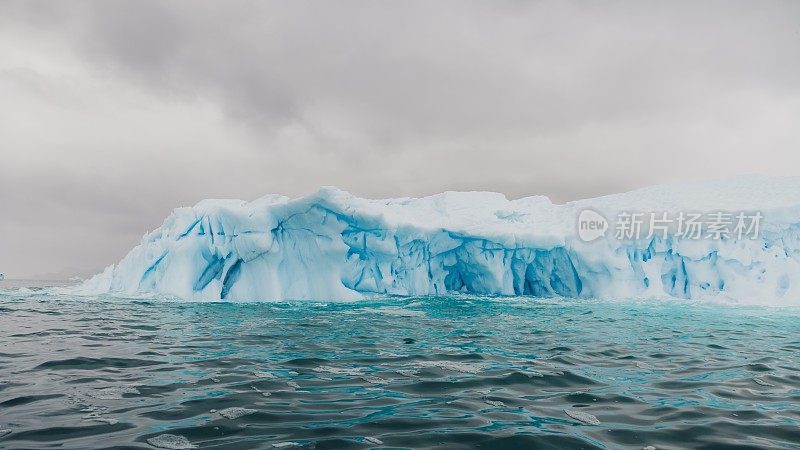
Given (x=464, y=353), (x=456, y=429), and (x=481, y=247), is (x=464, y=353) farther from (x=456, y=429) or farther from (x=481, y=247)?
(x=481, y=247)

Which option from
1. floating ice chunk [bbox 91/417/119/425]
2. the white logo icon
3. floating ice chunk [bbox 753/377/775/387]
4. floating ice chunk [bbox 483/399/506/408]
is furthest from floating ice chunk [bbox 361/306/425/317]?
the white logo icon

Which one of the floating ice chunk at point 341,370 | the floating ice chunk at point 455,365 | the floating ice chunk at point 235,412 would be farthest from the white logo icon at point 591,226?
the floating ice chunk at point 235,412

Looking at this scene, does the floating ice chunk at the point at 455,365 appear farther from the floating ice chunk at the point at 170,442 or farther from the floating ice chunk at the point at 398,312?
the floating ice chunk at the point at 398,312

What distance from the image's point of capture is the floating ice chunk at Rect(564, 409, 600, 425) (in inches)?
159

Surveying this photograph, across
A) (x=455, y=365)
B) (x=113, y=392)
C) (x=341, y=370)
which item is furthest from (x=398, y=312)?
(x=113, y=392)

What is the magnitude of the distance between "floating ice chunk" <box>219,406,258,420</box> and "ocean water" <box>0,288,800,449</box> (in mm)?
28

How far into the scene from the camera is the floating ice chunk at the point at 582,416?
404 centimetres

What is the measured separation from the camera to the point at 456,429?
374 cm

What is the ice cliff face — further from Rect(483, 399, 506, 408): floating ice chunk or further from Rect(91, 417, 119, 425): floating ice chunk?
Rect(91, 417, 119, 425): floating ice chunk

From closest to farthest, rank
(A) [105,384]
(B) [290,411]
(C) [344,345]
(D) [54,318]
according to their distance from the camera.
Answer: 1. (B) [290,411]
2. (A) [105,384]
3. (C) [344,345]
4. (D) [54,318]

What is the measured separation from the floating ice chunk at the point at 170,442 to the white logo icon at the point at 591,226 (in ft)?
68.0

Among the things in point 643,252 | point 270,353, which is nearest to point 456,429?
point 270,353

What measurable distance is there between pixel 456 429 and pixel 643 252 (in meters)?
22.5

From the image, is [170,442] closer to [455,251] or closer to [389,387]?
[389,387]
